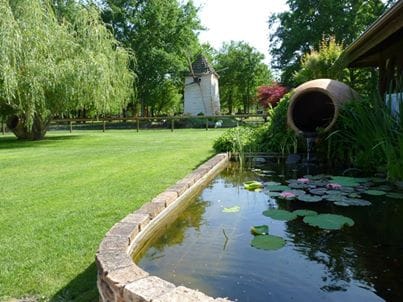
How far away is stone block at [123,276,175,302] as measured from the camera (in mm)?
1637

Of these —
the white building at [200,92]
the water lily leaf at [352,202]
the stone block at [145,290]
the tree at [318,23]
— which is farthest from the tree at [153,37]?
the stone block at [145,290]

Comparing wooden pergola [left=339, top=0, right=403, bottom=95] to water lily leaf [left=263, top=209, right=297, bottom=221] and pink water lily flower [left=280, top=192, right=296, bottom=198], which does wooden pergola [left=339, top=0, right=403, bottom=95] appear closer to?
pink water lily flower [left=280, top=192, right=296, bottom=198]

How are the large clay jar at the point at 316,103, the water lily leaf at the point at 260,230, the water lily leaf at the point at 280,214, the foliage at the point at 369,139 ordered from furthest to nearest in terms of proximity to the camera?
the large clay jar at the point at 316,103, the foliage at the point at 369,139, the water lily leaf at the point at 280,214, the water lily leaf at the point at 260,230

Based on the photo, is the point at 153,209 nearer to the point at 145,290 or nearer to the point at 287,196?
the point at 145,290

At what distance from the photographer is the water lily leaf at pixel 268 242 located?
280 cm

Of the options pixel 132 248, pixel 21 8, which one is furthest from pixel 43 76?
pixel 132 248

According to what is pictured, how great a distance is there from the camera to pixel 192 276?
7.80ft

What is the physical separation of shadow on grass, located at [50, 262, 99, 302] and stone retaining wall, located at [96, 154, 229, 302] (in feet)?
0.52

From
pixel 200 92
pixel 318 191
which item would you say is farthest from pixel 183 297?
pixel 200 92

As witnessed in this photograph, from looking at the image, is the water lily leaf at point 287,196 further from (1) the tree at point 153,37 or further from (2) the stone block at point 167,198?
(1) the tree at point 153,37

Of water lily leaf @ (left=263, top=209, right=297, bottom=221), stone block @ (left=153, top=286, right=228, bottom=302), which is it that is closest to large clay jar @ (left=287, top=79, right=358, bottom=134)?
water lily leaf @ (left=263, top=209, right=297, bottom=221)

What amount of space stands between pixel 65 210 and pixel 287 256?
90.0 inches

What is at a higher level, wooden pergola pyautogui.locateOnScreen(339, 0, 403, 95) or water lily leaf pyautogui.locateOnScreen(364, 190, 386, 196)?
wooden pergola pyautogui.locateOnScreen(339, 0, 403, 95)

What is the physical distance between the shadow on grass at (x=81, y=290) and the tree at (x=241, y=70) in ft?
117
